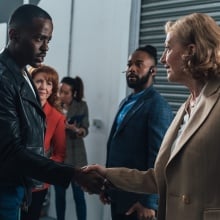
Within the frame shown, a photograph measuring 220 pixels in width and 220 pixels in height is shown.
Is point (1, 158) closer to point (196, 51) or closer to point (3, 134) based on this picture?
point (3, 134)

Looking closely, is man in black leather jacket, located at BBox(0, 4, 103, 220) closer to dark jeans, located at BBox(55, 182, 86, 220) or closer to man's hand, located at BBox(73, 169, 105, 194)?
man's hand, located at BBox(73, 169, 105, 194)

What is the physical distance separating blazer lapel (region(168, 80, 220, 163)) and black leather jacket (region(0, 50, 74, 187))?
59 cm

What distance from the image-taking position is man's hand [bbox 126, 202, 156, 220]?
7.98ft

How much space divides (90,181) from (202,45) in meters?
0.88

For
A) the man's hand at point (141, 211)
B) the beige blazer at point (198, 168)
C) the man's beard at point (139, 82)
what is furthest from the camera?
the man's beard at point (139, 82)

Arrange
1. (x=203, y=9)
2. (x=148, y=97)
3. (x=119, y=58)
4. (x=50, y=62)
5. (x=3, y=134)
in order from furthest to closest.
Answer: (x=50, y=62)
(x=119, y=58)
(x=203, y=9)
(x=148, y=97)
(x=3, y=134)

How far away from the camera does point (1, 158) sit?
5.59ft

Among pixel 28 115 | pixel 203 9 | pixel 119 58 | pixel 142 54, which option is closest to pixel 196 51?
pixel 28 115

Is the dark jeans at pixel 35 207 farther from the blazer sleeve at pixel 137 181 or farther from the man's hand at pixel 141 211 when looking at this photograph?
the blazer sleeve at pixel 137 181

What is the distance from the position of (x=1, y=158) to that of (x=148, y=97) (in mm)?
1103

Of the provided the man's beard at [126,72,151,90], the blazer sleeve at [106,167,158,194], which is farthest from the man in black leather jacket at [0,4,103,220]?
the man's beard at [126,72,151,90]

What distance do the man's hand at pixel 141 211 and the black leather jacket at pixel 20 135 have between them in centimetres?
74

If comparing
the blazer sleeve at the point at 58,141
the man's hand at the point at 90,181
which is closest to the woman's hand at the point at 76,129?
the blazer sleeve at the point at 58,141

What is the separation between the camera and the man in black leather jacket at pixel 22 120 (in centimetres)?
167
